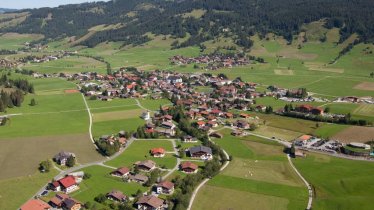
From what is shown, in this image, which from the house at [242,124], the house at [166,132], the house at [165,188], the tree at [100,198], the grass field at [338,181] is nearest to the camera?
the grass field at [338,181]

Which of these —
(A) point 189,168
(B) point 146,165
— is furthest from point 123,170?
(A) point 189,168

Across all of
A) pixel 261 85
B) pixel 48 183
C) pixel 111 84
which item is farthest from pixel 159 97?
pixel 48 183

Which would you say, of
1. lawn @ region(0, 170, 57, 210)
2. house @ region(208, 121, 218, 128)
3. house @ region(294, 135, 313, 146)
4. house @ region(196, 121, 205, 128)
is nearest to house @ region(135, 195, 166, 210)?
lawn @ region(0, 170, 57, 210)

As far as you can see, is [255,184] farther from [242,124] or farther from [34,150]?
[34,150]

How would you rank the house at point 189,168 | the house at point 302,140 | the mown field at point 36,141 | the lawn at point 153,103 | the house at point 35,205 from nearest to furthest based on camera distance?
the house at point 35,205 → the mown field at point 36,141 → the house at point 189,168 → the house at point 302,140 → the lawn at point 153,103

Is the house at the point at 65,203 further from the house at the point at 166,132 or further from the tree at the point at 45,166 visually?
the house at the point at 166,132

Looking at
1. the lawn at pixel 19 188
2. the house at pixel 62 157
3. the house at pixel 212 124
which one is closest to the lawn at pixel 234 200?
the lawn at pixel 19 188

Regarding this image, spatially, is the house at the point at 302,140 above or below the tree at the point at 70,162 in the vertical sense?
below
